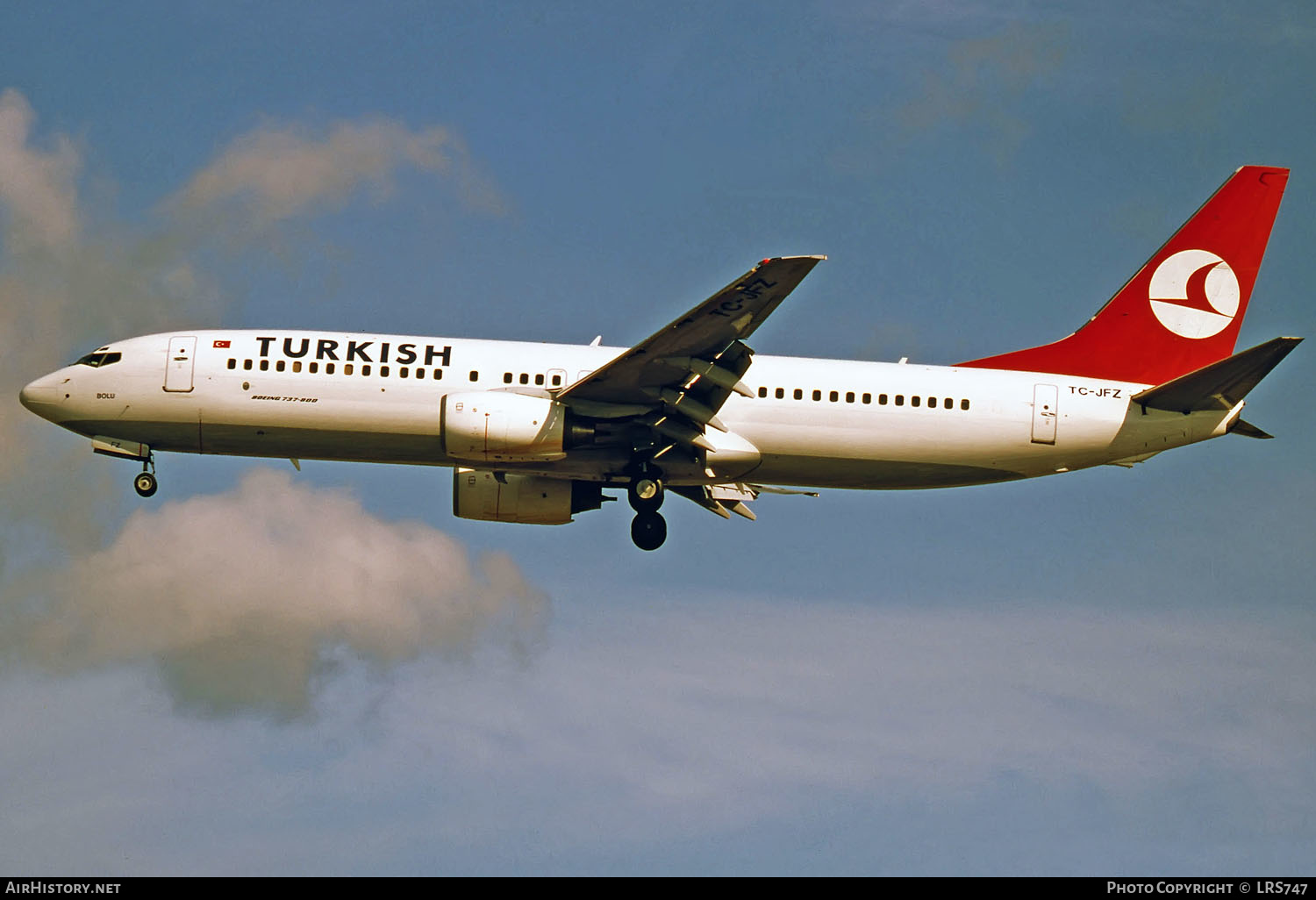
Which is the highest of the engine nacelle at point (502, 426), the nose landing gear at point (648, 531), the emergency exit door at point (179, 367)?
the emergency exit door at point (179, 367)

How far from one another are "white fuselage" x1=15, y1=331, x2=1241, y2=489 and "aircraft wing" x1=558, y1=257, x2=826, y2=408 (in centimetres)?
156

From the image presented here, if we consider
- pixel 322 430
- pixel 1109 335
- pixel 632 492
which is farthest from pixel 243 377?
pixel 1109 335

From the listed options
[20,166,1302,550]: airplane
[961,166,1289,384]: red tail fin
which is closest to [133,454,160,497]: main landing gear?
[20,166,1302,550]: airplane

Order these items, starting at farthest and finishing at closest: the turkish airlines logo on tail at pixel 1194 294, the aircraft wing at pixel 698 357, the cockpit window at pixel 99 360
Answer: the turkish airlines logo on tail at pixel 1194 294, the cockpit window at pixel 99 360, the aircraft wing at pixel 698 357

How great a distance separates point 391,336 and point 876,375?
12529mm

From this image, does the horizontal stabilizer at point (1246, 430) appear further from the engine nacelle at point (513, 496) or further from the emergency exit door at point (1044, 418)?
the engine nacelle at point (513, 496)

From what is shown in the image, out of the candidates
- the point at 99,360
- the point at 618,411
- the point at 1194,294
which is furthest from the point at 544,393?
the point at 1194,294

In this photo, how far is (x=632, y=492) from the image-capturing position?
42938 mm

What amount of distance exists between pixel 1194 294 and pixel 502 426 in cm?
1979

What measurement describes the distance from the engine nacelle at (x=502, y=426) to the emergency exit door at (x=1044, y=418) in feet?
40.3

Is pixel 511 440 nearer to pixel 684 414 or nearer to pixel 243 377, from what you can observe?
pixel 684 414

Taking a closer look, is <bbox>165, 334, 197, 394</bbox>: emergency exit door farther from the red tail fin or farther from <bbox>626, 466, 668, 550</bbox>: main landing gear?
the red tail fin

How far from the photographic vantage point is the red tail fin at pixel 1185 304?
4500cm

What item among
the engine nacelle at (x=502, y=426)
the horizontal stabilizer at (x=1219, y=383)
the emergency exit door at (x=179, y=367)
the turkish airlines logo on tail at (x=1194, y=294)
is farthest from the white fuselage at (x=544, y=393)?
the turkish airlines logo on tail at (x=1194, y=294)
